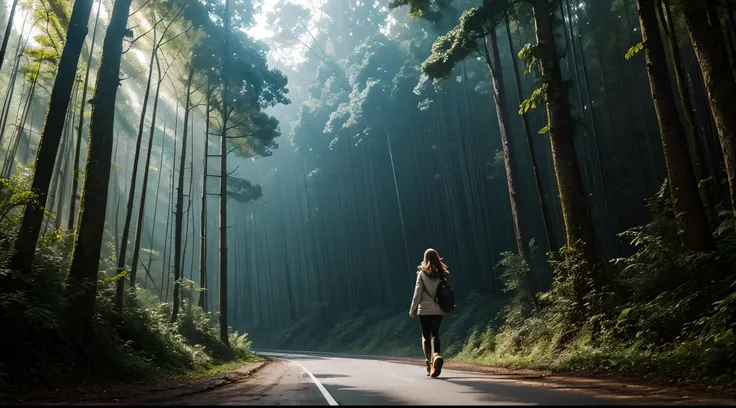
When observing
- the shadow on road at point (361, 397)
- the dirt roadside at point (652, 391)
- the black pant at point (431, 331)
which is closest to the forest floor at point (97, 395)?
the shadow on road at point (361, 397)

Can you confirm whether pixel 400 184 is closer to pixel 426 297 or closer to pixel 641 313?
pixel 641 313

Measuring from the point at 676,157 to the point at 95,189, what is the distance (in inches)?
340

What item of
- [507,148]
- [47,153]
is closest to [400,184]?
[507,148]

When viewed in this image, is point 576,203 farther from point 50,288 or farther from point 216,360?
point 216,360

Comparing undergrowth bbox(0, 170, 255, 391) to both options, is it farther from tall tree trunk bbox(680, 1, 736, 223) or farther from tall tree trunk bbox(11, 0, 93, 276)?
tall tree trunk bbox(680, 1, 736, 223)

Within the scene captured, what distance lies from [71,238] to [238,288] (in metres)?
37.3

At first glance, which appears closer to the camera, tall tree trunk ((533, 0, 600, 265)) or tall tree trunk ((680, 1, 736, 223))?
tall tree trunk ((680, 1, 736, 223))

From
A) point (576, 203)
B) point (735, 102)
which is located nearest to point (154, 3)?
point (576, 203)

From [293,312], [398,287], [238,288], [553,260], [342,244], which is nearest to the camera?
[553,260]

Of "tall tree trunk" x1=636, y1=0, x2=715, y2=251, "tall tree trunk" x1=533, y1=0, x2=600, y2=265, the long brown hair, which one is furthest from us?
A: "tall tree trunk" x1=533, y1=0, x2=600, y2=265

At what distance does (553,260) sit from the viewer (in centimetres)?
1062

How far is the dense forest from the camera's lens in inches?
272

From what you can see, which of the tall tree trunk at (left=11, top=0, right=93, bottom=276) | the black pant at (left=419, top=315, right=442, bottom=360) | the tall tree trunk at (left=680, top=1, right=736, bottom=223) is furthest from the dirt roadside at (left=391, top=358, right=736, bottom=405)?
the tall tree trunk at (left=11, top=0, right=93, bottom=276)

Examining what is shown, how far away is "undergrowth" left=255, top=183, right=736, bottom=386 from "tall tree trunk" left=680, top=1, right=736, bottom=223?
121cm
